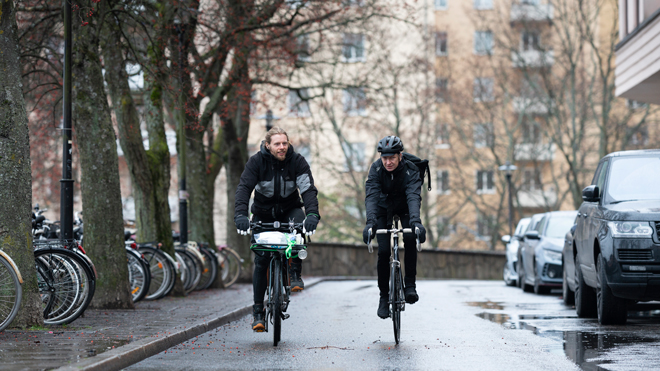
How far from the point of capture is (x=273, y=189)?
913 cm

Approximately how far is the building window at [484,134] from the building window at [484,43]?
3.33 meters

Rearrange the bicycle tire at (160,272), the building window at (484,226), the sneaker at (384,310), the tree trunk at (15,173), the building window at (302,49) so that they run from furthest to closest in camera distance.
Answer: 1. the building window at (484,226)
2. the building window at (302,49)
3. the bicycle tire at (160,272)
4. the tree trunk at (15,173)
5. the sneaker at (384,310)

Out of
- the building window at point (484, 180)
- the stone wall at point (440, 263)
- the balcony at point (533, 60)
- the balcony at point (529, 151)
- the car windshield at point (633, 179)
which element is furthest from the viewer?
the building window at point (484, 180)

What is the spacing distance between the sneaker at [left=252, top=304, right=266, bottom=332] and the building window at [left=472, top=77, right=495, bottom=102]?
35507 mm

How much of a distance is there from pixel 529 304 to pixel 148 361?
29.2ft

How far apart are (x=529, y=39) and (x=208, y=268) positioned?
2760 centimetres

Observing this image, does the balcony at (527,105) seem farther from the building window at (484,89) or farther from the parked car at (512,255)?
the parked car at (512,255)

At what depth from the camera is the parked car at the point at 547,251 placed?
18.7m

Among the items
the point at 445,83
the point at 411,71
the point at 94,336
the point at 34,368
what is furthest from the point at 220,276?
the point at 445,83

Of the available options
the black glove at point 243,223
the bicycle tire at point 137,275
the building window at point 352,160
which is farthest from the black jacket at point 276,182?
the building window at point 352,160

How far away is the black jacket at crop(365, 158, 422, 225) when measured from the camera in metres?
9.24

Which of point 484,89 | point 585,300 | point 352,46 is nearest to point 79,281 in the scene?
point 585,300

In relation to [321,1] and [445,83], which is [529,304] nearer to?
[321,1]

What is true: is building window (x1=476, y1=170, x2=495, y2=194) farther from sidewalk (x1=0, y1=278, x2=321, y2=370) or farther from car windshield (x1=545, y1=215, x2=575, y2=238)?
sidewalk (x1=0, y1=278, x2=321, y2=370)
